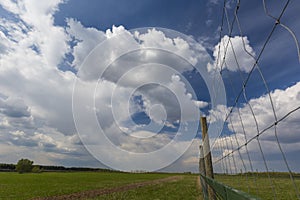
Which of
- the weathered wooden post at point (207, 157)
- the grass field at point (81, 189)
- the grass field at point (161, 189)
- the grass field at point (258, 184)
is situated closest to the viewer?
the grass field at point (258, 184)

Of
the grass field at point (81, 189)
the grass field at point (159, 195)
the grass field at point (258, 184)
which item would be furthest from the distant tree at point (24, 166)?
the grass field at point (258, 184)

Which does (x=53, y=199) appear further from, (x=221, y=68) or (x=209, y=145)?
(x=221, y=68)

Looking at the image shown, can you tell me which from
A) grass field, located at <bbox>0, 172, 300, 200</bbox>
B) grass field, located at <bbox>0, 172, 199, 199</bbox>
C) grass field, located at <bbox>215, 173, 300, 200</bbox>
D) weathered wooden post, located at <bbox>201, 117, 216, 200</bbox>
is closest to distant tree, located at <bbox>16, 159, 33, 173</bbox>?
grass field, located at <bbox>0, 172, 199, 199</bbox>

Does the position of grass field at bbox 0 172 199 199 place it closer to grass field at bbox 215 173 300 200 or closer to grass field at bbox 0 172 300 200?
grass field at bbox 0 172 300 200

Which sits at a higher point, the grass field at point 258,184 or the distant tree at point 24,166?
the distant tree at point 24,166

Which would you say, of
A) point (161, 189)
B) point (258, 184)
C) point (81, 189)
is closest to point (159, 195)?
point (161, 189)

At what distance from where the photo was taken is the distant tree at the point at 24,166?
409ft

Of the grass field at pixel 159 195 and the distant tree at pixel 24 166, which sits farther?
the distant tree at pixel 24 166

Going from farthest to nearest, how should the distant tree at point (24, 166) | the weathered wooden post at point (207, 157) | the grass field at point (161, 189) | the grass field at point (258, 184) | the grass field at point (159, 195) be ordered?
the distant tree at point (24, 166) < the grass field at point (159, 195) < the grass field at point (161, 189) < the weathered wooden post at point (207, 157) < the grass field at point (258, 184)

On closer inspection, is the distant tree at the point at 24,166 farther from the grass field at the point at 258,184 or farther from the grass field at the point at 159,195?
the grass field at the point at 258,184

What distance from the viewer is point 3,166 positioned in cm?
14788

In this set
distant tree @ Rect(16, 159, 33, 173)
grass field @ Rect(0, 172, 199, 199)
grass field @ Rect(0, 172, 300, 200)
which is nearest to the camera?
grass field @ Rect(0, 172, 300, 200)

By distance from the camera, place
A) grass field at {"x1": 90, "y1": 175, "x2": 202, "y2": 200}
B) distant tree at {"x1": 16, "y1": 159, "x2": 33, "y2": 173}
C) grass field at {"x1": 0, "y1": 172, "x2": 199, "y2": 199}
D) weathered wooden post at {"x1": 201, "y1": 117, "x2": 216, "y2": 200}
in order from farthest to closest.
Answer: distant tree at {"x1": 16, "y1": 159, "x2": 33, "y2": 173} → grass field at {"x1": 0, "y1": 172, "x2": 199, "y2": 199} → grass field at {"x1": 90, "y1": 175, "x2": 202, "y2": 200} → weathered wooden post at {"x1": 201, "y1": 117, "x2": 216, "y2": 200}

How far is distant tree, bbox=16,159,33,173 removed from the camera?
125m
